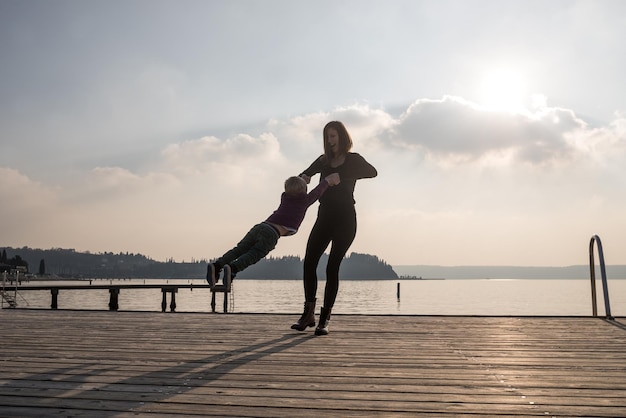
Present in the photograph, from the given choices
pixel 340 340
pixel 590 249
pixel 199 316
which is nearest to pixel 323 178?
pixel 340 340

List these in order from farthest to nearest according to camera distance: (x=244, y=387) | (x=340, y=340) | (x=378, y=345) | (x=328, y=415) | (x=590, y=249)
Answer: (x=590, y=249) < (x=340, y=340) < (x=378, y=345) < (x=244, y=387) < (x=328, y=415)

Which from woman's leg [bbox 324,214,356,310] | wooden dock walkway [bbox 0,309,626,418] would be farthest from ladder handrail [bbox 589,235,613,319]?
woman's leg [bbox 324,214,356,310]

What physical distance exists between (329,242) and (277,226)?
72 cm

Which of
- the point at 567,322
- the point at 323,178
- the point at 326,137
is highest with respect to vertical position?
the point at 326,137

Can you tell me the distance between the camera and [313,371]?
3.59m

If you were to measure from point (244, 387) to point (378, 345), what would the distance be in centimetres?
194

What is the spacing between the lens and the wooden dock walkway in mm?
2695

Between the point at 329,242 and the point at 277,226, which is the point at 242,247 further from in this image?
the point at 329,242

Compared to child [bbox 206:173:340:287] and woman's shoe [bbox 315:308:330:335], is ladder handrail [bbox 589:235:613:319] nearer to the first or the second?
woman's shoe [bbox 315:308:330:335]

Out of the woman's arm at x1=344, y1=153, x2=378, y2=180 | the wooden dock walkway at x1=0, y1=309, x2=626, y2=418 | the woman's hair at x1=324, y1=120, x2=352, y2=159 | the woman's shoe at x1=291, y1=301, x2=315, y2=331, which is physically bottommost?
the wooden dock walkway at x1=0, y1=309, x2=626, y2=418

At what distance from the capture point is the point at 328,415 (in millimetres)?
2531

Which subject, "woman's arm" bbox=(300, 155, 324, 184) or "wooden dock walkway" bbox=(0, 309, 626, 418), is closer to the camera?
"wooden dock walkway" bbox=(0, 309, 626, 418)

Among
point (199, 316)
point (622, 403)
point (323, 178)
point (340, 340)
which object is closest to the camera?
point (622, 403)

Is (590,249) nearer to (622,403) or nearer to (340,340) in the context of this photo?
(340,340)
